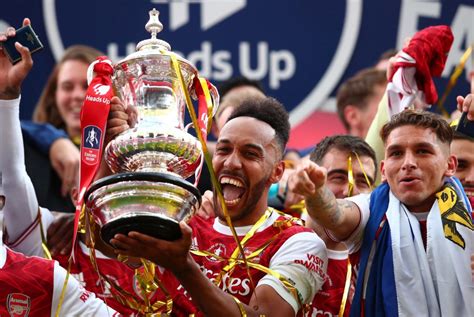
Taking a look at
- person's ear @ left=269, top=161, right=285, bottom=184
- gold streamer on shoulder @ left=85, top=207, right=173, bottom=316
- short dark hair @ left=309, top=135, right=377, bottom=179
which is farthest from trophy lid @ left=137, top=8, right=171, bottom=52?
short dark hair @ left=309, top=135, right=377, bottom=179

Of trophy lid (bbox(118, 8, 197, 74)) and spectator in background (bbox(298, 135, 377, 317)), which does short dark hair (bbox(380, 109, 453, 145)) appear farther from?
trophy lid (bbox(118, 8, 197, 74))

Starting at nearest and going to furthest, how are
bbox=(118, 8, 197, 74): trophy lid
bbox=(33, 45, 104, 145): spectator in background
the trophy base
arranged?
the trophy base, bbox=(118, 8, 197, 74): trophy lid, bbox=(33, 45, 104, 145): spectator in background

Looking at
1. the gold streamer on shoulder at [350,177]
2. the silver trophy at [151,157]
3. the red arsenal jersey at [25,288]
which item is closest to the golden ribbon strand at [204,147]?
the silver trophy at [151,157]

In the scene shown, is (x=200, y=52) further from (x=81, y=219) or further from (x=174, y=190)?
(x=174, y=190)

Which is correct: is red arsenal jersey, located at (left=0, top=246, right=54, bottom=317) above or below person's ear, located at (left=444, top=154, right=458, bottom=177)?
below

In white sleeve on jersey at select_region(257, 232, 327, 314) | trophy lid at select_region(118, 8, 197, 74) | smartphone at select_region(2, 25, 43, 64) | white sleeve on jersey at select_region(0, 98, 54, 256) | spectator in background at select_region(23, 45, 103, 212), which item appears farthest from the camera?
spectator in background at select_region(23, 45, 103, 212)

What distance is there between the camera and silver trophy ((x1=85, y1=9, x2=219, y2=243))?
3852 millimetres

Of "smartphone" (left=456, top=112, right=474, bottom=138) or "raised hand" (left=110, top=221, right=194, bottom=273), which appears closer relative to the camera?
"raised hand" (left=110, top=221, right=194, bottom=273)

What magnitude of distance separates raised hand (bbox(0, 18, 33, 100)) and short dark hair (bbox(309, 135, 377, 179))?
140 centimetres

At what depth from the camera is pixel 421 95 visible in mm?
5406

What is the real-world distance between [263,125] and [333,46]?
3.20 metres

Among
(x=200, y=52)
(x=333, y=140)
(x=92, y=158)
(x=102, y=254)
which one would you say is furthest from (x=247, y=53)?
(x=92, y=158)

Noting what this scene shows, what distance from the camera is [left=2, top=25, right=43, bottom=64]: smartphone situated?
182 inches

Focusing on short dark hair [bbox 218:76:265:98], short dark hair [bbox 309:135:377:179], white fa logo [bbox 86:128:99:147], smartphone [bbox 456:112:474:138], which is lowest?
short dark hair [bbox 309:135:377:179]
